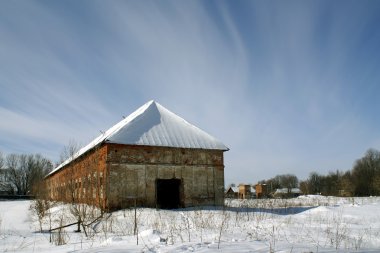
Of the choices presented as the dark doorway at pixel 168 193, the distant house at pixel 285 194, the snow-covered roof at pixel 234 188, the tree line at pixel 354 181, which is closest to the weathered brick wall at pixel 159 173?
the dark doorway at pixel 168 193

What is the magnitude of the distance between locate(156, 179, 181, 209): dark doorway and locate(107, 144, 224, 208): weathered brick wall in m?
0.61

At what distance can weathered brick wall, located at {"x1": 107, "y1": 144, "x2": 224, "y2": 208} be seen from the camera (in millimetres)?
17109

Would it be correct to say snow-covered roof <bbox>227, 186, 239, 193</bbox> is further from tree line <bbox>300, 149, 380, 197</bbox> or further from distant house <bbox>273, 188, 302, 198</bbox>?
tree line <bbox>300, 149, 380, 197</bbox>

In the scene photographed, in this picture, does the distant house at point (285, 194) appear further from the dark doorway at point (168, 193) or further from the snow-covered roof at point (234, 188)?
the dark doorway at point (168, 193)

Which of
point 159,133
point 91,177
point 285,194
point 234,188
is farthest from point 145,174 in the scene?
point 234,188

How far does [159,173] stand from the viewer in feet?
59.7

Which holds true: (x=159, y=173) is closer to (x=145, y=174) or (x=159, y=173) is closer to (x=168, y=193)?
(x=145, y=174)

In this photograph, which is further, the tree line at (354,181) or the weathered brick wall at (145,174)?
the tree line at (354,181)

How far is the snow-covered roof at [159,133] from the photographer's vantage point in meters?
18.0

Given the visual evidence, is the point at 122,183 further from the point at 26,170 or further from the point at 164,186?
the point at 26,170

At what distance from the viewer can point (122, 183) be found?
17.2 meters

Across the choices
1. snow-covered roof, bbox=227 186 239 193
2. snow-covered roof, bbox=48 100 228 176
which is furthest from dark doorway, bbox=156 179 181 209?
snow-covered roof, bbox=227 186 239 193

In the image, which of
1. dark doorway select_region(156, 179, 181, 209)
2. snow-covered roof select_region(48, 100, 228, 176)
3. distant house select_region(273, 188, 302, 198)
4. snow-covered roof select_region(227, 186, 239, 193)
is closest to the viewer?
snow-covered roof select_region(48, 100, 228, 176)

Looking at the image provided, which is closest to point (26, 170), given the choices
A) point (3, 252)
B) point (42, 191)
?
point (42, 191)
